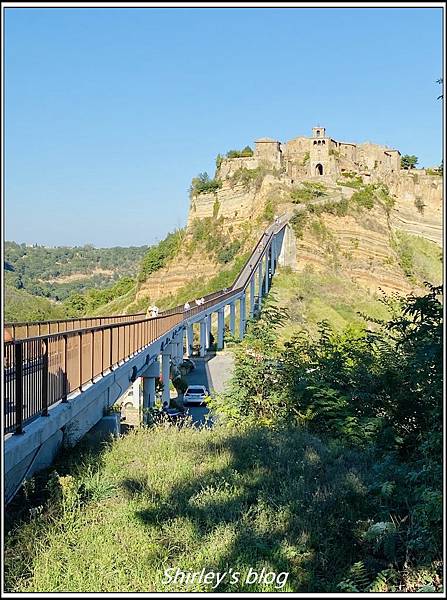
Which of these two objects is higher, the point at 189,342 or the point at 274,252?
the point at 274,252

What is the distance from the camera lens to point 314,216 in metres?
69.8

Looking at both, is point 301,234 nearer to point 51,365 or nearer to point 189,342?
point 189,342

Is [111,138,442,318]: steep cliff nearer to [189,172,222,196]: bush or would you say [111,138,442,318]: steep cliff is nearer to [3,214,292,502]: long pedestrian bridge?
[189,172,222,196]: bush

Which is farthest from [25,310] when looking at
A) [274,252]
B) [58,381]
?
[58,381]

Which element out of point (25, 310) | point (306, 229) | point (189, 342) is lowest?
point (189, 342)

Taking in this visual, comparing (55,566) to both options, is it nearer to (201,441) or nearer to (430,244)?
(201,441)

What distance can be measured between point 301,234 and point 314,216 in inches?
135

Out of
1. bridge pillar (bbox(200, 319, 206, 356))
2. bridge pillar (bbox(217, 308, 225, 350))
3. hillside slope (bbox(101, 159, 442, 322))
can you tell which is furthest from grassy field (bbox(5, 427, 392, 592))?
hillside slope (bbox(101, 159, 442, 322))

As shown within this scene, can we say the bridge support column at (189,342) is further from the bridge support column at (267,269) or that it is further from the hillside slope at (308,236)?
the hillside slope at (308,236)

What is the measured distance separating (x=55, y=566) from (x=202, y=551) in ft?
3.54

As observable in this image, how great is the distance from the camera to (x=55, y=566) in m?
4.65

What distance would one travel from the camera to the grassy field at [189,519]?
4684mm

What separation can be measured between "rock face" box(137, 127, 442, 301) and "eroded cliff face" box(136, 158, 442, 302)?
0.35ft

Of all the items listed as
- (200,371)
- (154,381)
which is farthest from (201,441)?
(200,371)
